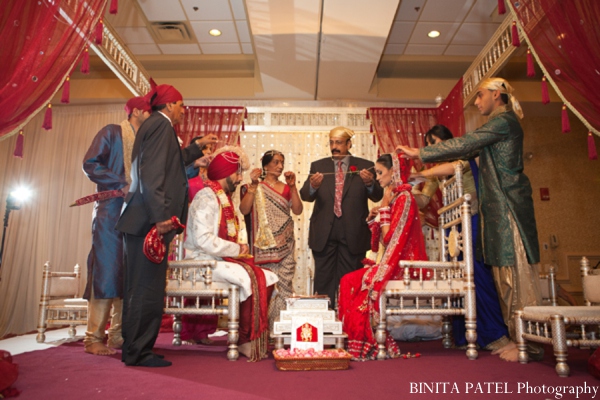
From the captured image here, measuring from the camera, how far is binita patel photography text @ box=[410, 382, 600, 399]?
84.1 inches

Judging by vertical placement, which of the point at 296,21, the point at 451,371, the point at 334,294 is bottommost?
the point at 451,371

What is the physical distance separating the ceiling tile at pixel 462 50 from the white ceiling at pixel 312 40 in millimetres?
15

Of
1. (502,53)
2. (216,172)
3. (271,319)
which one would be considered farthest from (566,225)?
(216,172)

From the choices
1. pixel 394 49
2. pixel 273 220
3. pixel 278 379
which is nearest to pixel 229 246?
pixel 278 379

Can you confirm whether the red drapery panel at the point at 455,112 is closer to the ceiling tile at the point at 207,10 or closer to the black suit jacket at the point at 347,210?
the black suit jacket at the point at 347,210

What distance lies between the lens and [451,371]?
266cm

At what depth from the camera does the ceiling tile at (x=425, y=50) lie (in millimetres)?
7301

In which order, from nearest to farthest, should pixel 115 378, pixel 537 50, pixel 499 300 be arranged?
pixel 115 378 < pixel 499 300 < pixel 537 50

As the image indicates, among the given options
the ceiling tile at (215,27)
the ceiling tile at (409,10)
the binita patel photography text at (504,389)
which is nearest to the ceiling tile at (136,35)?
the ceiling tile at (215,27)

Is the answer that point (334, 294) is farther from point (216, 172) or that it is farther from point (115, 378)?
point (115, 378)

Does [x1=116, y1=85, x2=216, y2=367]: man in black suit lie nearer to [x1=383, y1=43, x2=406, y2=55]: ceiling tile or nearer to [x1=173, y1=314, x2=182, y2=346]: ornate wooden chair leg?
[x1=173, y1=314, x2=182, y2=346]: ornate wooden chair leg

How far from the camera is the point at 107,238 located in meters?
3.43

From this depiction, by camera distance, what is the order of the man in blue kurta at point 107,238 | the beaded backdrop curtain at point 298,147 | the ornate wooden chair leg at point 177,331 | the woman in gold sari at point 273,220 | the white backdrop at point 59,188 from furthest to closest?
the beaded backdrop curtain at point 298,147, the white backdrop at point 59,188, the woman in gold sari at point 273,220, the ornate wooden chair leg at point 177,331, the man in blue kurta at point 107,238

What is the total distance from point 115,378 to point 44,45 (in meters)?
1.88
